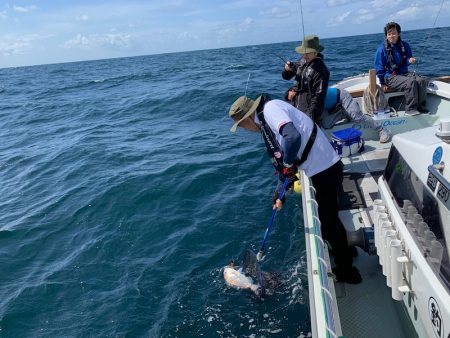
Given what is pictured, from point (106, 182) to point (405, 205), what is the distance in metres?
8.38

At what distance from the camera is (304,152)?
4094 mm

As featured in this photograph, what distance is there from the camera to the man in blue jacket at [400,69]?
7923 mm

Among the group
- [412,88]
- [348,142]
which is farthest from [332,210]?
[412,88]

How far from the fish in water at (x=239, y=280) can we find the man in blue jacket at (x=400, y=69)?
5.14 m

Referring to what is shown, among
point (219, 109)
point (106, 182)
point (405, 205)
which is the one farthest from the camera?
point (219, 109)

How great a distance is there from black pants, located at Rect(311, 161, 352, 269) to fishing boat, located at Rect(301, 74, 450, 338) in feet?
0.53

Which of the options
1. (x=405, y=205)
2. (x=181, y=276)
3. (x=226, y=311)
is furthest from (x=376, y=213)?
(x=181, y=276)

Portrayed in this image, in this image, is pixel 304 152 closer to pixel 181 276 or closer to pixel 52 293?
pixel 181 276

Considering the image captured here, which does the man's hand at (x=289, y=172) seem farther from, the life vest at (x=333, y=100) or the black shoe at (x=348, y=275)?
the life vest at (x=333, y=100)

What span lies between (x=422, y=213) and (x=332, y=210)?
141 centimetres

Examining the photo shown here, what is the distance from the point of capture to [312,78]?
6.35m

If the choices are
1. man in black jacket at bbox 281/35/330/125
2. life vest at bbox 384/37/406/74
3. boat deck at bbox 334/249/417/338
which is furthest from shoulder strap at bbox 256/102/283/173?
life vest at bbox 384/37/406/74

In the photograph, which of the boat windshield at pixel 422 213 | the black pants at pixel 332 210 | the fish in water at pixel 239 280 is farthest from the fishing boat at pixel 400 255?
the fish in water at pixel 239 280

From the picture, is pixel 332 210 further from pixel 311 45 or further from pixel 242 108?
pixel 311 45
